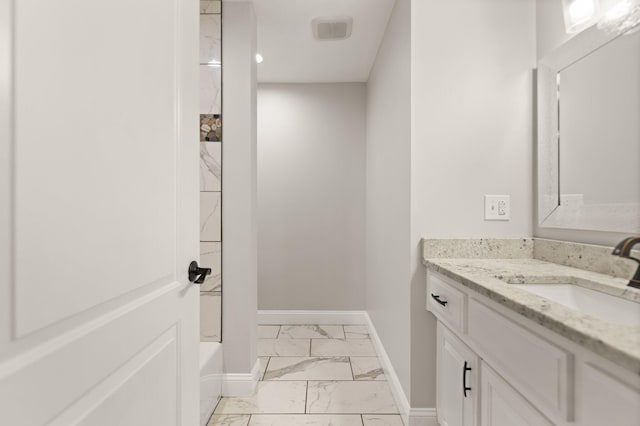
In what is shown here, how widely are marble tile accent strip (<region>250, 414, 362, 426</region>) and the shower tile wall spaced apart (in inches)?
21.5

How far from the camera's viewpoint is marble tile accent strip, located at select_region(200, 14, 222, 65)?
2236 millimetres

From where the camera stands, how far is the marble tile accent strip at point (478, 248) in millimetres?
1770

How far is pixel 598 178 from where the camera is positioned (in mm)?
1393

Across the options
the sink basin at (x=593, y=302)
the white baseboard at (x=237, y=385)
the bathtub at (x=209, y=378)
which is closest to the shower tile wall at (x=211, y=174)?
the bathtub at (x=209, y=378)

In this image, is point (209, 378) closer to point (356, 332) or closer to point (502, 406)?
point (502, 406)

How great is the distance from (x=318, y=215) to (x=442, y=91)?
2.05 meters

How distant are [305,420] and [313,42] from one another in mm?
2612

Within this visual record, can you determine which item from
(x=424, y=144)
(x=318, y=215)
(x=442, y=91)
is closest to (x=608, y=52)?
(x=442, y=91)

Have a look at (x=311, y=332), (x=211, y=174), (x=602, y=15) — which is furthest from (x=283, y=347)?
(x=602, y=15)

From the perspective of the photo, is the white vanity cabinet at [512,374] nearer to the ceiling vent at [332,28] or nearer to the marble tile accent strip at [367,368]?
the marble tile accent strip at [367,368]

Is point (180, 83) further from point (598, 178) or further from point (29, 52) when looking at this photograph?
point (598, 178)

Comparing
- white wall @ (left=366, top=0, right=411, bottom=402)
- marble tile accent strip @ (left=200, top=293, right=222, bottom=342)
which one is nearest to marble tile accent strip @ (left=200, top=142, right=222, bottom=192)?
marble tile accent strip @ (left=200, top=293, right=222, bottom=342)

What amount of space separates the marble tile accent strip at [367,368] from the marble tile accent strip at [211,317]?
1009 mm

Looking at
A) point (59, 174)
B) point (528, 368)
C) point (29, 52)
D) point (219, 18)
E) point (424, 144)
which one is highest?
point (219, 18)
